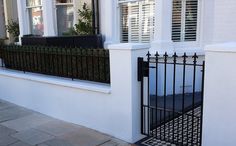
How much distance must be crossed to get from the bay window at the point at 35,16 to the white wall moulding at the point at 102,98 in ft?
13.0

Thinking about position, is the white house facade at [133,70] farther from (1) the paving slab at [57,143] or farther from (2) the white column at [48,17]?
(1) the paving slab at [57,143]

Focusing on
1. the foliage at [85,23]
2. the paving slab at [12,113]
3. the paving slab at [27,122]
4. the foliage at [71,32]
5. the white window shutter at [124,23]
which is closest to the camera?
the paving slab at [27,122]

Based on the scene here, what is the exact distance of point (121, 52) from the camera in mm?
3920

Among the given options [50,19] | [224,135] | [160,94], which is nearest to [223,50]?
[224,135]

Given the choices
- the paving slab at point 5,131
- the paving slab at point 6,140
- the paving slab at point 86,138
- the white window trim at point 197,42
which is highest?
the white window trim at point 197,42

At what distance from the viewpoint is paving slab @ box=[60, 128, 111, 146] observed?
13.4ft

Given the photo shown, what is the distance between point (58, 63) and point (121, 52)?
1956mm

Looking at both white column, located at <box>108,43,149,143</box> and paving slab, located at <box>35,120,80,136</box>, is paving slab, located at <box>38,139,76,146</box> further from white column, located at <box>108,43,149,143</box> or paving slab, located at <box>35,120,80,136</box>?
white column, located at <box>108,43,149,143</box>

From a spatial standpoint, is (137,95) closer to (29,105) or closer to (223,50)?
(223,50)

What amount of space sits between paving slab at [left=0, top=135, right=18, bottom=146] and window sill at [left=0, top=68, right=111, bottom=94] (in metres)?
1.26

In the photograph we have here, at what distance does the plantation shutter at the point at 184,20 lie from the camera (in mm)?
6070

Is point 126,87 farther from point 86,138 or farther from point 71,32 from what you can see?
point 71,32

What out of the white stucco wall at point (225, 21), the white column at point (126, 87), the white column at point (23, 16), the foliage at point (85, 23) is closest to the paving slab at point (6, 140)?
the white column at point (126, 87)

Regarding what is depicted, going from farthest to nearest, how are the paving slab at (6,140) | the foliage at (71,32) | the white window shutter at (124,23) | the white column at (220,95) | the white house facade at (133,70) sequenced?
the foliage at (71,32), the white window shutter at (124,23), the paving slab at (6,140), the white house facade at (133,70), the white column at (220,95)
